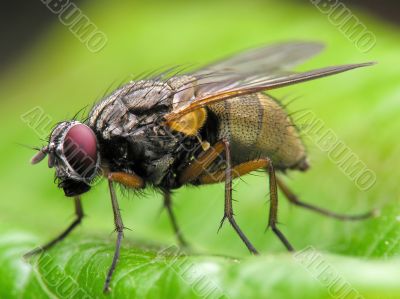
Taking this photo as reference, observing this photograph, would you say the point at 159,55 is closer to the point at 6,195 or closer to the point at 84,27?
the point at 84,27

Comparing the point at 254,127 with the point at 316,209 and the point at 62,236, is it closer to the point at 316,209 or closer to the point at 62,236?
the point at 316,209

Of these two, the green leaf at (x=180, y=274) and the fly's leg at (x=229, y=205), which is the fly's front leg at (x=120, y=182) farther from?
the fly's leg at (x=229, y=205)

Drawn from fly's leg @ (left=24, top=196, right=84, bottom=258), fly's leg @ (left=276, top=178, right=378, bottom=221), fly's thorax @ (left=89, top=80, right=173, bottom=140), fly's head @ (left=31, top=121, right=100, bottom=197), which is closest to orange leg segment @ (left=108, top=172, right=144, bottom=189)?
fly's head @ (left=31, top=121, right=100, bottom=197)

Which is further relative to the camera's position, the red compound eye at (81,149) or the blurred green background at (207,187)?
the red compound eye at (81,149)

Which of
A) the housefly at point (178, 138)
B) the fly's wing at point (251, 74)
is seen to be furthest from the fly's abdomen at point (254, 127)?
the fly's wing at point (251, 74)

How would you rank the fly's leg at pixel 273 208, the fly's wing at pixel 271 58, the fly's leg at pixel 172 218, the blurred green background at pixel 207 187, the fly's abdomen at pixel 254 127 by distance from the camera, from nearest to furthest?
the blurred green background at pixel 207 187, the fly's leg at pixel 273 208, the fly's abdomen at pixel 254 127, the fly's leg at pixel 172 218, the fly's wing at pixel 271 58

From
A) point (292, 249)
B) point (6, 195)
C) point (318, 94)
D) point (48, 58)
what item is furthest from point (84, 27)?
point (292, 249)
